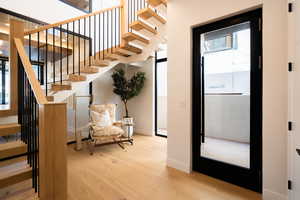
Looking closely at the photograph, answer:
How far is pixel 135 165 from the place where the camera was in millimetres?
2680

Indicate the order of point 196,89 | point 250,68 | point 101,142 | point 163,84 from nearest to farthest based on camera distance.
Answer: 1. point 250,68
2. point 196,89
3. point 101,142
4. point 163,84

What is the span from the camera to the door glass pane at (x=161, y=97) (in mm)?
4766

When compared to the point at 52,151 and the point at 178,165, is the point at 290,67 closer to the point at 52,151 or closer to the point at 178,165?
the point at 178,165

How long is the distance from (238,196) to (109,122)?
2947mm

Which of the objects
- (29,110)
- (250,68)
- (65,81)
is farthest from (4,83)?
(250,68)


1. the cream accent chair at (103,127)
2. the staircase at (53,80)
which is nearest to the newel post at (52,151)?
the staircase at (53,80)

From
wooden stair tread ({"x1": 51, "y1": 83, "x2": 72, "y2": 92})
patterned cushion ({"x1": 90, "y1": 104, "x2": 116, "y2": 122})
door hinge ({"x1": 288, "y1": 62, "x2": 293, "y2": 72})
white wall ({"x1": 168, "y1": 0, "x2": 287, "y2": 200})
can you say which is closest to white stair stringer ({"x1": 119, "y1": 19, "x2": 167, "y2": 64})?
white wall ({"x1": 168, "y1": 0, "x2": 287, "y2": 200})

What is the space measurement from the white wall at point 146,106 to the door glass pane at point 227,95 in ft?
8.27

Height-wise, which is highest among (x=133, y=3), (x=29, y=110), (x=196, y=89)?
(x=133, y=3)

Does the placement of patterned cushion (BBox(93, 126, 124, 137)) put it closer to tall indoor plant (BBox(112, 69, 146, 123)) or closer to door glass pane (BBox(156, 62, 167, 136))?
tall indoor plant (BBox(112, 69, 146, 123))

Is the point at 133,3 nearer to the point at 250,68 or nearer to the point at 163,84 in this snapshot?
the point at 163,84

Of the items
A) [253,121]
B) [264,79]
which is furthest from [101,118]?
[264,79]

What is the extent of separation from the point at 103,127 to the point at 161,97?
221cm

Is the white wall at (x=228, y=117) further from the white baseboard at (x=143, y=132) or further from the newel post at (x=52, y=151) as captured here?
the white baseboard at (x=143, y=132)
